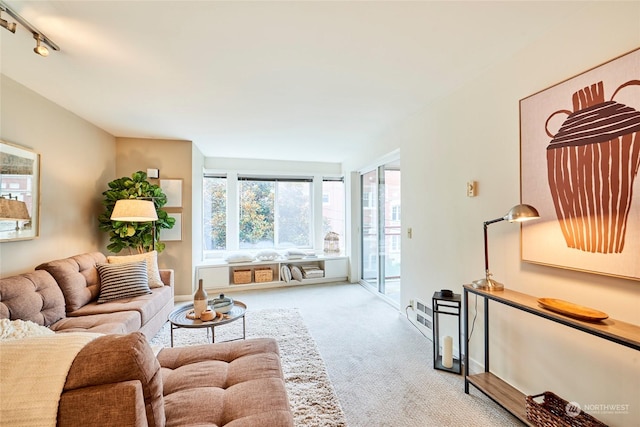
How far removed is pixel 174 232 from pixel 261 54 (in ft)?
9.96

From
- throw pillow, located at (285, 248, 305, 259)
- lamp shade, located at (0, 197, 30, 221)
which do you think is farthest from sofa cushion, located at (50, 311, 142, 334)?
throw pillow, located at (285, 248, 305, 259)

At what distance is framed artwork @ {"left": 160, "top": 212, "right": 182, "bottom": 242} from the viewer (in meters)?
3.90

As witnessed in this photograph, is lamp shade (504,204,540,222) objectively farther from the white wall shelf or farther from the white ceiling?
the white wall shelf

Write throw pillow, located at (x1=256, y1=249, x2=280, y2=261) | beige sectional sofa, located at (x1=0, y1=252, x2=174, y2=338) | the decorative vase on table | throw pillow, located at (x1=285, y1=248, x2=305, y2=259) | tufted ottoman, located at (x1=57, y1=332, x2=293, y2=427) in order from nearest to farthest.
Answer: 1. tufted ottoman, located at (x1=57, y1=332, x2=293, y2=427)
2. beige sectional sofa, located at (x1=0, y1=252, x2=174, y2=338)
3. the decorative vase on table
4. throw pillow, located at (x1=256, y1=249, x2=280, y2=261)
5. throw pillow, located at (x1=285, y1=248, x2=305, y2=259)

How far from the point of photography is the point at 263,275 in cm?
475

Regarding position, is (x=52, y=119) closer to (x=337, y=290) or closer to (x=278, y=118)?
(x=278, y=118)

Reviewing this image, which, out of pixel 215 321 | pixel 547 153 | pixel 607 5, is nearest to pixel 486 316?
pixel 547 153

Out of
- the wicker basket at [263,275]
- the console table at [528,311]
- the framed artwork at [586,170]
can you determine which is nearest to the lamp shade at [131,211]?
the wicker basket at [263,275]

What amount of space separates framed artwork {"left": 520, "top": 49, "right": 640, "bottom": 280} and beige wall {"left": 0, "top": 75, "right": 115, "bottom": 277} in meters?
3.92

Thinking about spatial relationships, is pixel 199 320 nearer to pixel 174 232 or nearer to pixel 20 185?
pixel 20 185

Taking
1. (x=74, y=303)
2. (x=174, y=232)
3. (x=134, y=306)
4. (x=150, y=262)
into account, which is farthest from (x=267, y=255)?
(x=74, y=303)

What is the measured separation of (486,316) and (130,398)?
2.17 metres

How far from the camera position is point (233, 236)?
5105 millimetres

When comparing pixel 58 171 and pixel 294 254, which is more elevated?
pixel 58 171
